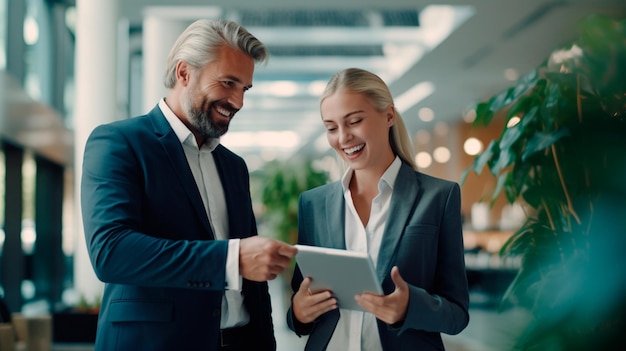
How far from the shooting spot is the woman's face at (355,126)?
7.47 ft

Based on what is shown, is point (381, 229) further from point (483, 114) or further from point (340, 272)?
point (483, 114)

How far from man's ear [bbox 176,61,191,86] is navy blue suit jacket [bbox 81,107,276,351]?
0.17 m

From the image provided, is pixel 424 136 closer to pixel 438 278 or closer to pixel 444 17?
pixel 444 17

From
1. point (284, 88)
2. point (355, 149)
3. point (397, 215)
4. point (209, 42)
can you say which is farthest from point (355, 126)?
point (284, 88)

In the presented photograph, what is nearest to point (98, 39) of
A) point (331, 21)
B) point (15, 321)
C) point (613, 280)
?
point (15, 321)

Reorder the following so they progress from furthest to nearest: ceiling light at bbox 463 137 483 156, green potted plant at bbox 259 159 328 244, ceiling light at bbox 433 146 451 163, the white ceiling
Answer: ceiling light at bbox 433 146 451 163, ceiling light at bbox 463 137 483 156, green potted plant at bbox 259 159 328 244, the white ceiling

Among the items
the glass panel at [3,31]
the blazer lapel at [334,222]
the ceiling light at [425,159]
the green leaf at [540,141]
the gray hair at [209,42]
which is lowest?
the blazer lapel at [334,222]

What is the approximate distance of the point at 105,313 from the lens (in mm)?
2145

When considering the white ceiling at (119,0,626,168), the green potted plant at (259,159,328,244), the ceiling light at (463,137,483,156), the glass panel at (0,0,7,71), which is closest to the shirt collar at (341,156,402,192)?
the white ceiling at (119,0,626,168)

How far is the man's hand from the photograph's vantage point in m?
1.93

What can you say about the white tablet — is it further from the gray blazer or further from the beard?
the beard

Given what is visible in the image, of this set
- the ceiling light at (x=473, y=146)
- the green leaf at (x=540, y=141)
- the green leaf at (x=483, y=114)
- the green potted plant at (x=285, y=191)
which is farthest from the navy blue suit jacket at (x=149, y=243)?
the ceiling light at (x=473, y=146)

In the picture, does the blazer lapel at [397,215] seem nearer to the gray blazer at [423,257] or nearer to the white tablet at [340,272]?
the gray blazer at [423,257]

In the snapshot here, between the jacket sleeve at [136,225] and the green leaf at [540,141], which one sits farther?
the green leaf at [540,141]
